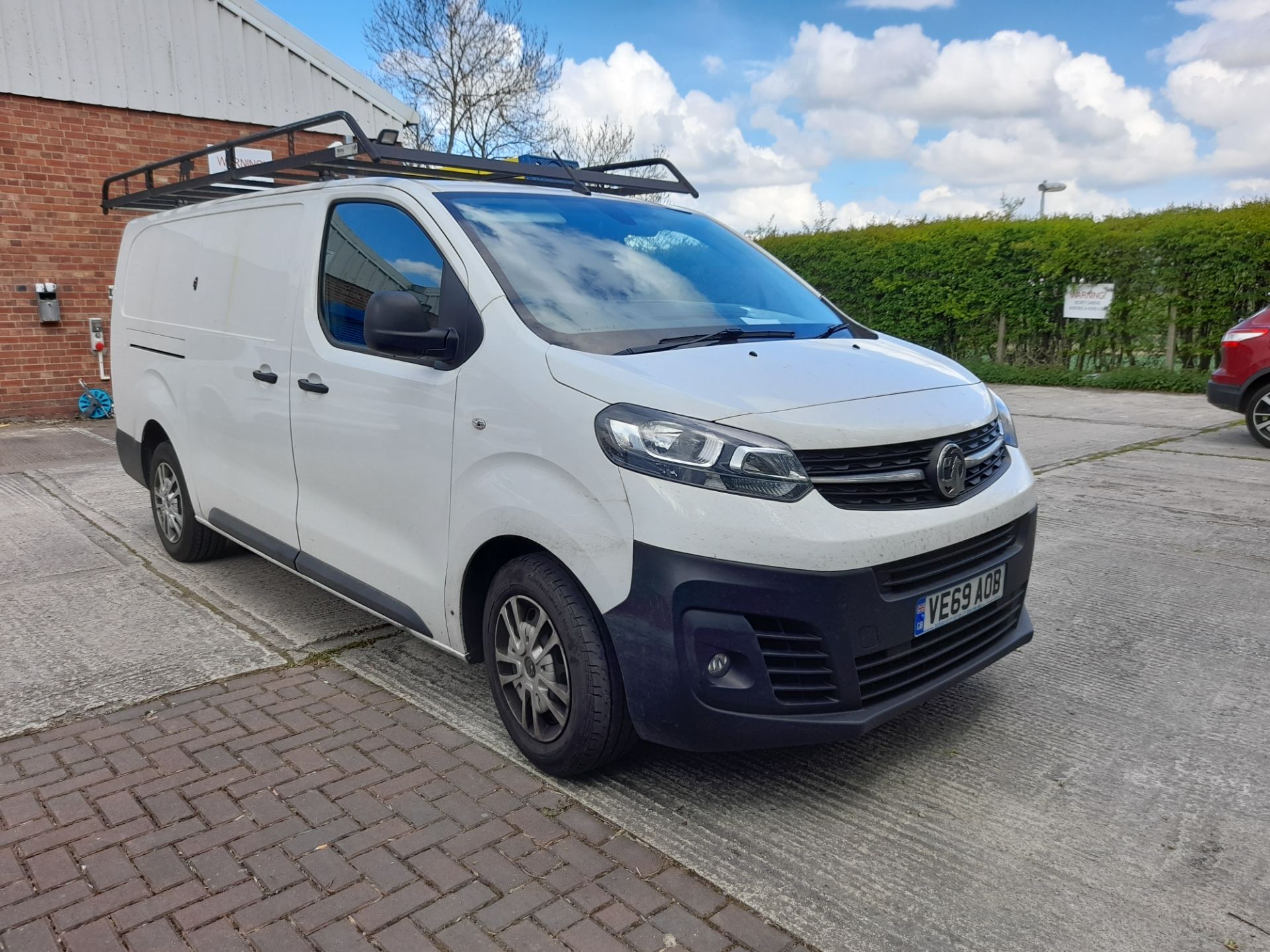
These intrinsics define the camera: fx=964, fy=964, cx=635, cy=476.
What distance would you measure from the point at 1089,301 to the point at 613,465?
46.1ft

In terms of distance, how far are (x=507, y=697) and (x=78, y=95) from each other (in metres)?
10.7

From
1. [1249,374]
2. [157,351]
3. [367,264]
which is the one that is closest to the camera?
[367,264]

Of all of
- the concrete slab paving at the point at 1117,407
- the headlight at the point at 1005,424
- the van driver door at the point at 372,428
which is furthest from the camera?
the concrete slab paving at the point at 1117,407

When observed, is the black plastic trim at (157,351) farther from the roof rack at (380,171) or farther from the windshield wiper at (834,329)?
the windshield wiper at (834,329)

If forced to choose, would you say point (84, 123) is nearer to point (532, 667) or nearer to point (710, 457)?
point (532, 667)

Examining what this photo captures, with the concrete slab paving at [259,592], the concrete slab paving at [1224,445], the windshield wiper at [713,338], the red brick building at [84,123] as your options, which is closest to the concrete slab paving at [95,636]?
the concrete slab paving at [259,592]

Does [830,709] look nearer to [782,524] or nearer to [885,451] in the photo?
[782,524]

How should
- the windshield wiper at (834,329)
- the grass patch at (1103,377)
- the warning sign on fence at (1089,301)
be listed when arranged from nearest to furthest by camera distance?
the windshield wiper at (834,329)
the grass patch at (1103,377)
the warning sign on fence at (1089,301)

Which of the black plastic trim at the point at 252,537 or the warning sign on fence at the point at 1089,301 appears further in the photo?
the warning sign on fence at the point at 1089,301

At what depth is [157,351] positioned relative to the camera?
17.5 feet

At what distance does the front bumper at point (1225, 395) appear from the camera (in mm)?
9164

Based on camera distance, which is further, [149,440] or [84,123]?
[84,123]

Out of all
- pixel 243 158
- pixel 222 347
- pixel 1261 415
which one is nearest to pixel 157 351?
pixel 222 347

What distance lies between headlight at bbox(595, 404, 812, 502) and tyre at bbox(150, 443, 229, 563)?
3.51 meters
